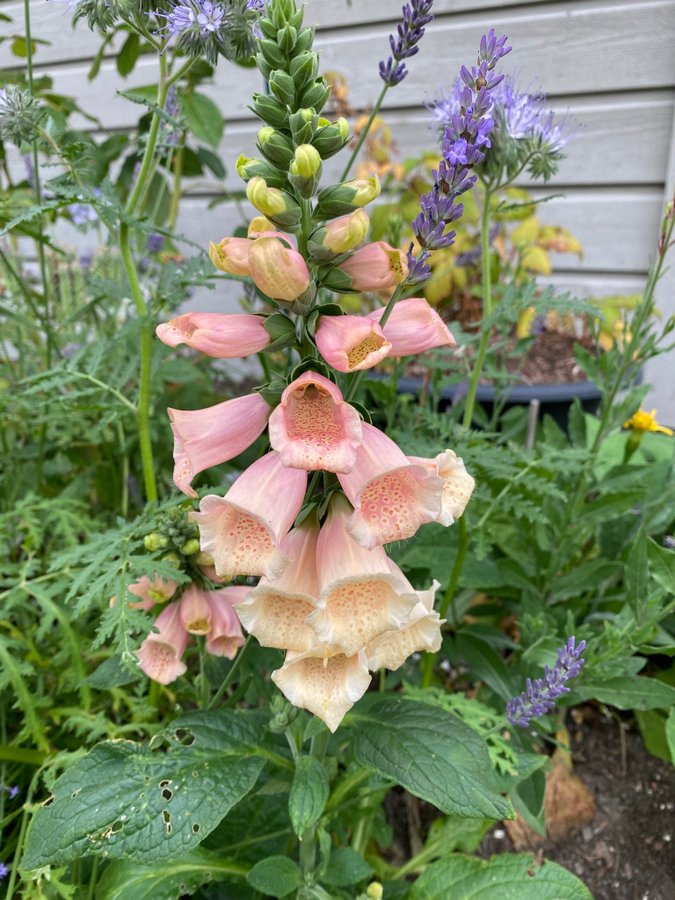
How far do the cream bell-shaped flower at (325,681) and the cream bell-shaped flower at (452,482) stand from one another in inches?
6.5

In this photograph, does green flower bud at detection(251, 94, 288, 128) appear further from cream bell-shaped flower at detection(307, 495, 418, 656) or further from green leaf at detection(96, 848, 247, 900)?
green leaf at detection(96, 848, 247, 900)

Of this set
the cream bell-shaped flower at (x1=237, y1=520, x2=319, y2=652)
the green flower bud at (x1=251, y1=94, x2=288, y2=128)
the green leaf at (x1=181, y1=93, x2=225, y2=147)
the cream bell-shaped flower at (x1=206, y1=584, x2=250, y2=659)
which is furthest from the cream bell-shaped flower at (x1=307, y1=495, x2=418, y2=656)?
the green leaf at (x1=181, y1=93, x2=225, y2=147)

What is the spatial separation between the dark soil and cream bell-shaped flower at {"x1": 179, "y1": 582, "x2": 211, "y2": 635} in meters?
0.65

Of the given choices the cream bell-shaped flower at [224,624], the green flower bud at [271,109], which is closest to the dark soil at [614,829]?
the cream bell-shaped flower at [224,624]

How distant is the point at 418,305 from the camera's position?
0.65 meters

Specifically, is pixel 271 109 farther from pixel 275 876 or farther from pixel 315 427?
pixel 275 876

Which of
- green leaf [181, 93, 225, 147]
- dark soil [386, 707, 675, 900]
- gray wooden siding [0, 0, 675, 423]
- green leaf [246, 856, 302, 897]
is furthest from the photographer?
gray wooden siding [0, 0, 675, 423]

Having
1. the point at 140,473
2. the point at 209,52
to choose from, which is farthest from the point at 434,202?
the point at 140,473

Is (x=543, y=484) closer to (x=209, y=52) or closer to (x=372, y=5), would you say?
(x=209, y=52)

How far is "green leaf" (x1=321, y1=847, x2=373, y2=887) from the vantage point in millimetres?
794

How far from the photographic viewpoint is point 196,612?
0.82 m

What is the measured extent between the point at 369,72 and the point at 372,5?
0.21 m

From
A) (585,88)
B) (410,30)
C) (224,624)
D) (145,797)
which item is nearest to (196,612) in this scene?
(224,624)

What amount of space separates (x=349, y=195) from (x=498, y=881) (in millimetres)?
845
